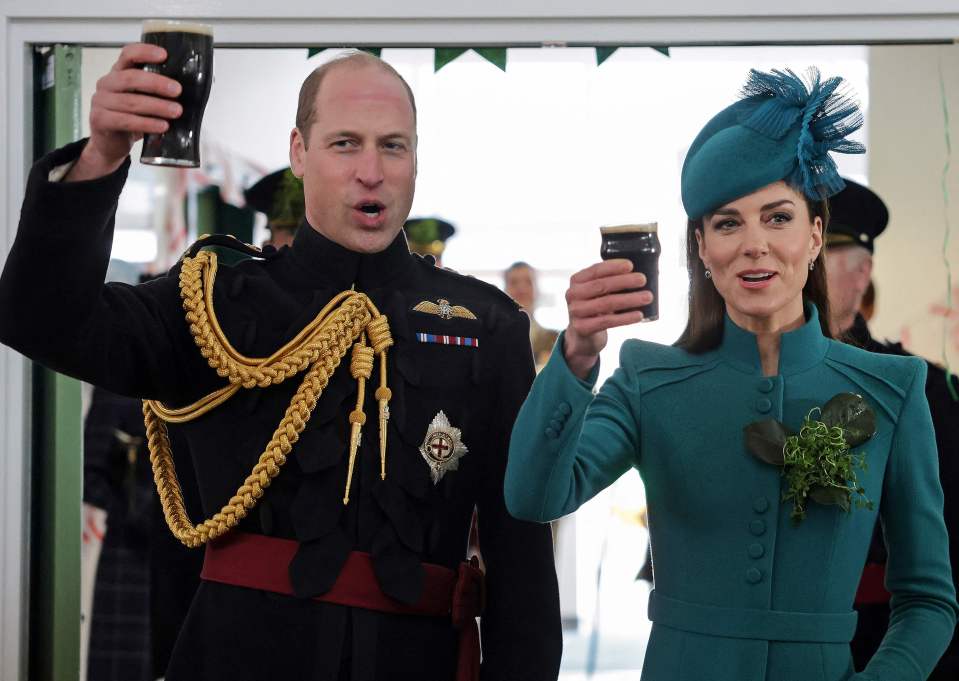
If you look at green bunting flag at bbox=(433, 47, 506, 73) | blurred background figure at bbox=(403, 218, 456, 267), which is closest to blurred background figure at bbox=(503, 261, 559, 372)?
blurred background figure at bbox=(403, 218, 456, 267)

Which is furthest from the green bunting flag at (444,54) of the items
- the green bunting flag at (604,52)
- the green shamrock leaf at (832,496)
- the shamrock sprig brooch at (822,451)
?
the green shamrock leaf at (832,496)

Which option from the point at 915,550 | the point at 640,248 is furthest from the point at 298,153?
the point at 915,550

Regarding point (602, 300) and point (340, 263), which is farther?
point (340, 263)

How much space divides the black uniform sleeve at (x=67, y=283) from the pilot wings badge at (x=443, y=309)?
0.51 m

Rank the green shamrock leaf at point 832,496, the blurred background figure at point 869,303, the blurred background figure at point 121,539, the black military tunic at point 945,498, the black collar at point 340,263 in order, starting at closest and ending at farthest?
the green shamrock leaf at point 832,496 → the black collar at point 340,263 → the black military tunic at point 945,498 → the blurred background figure at point 869,303 → the blurred background figure at point 121,539

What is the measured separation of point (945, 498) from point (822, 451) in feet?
3.51

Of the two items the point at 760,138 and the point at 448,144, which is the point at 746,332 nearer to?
the point at 760,138

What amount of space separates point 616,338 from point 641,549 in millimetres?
494

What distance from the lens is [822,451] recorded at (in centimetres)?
200

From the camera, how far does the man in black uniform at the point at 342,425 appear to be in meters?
2.06

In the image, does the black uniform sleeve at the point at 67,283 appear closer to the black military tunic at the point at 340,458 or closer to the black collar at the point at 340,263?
the black military tunic at the point at 340,458

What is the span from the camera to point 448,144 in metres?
3.01

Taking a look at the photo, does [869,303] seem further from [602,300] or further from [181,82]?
[181,82]

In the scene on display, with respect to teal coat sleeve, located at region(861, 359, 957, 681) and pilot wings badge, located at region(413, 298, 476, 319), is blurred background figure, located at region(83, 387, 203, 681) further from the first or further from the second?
teal coat sleeve, located at region(861, 359, 957, 681)
